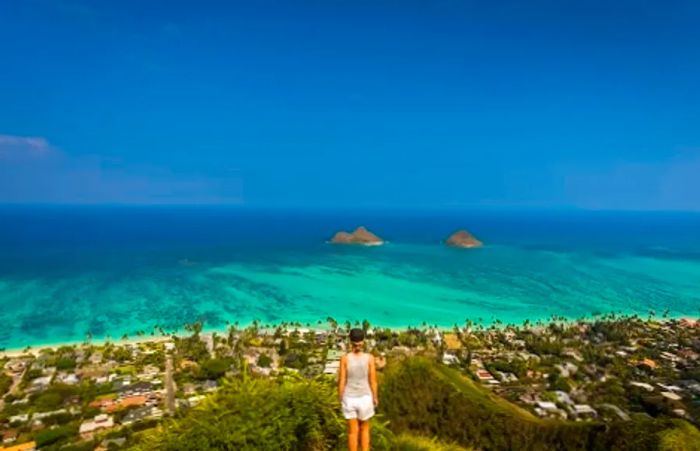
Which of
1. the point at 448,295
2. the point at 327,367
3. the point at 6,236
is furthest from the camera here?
the point at 6,236

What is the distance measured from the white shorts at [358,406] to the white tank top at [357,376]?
6 centimetres

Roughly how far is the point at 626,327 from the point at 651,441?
39.8m

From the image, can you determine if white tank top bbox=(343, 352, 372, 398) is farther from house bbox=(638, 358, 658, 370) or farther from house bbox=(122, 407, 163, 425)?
house bbox=(638, 358, 658, 370)

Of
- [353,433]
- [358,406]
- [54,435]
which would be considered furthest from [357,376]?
[54,435]

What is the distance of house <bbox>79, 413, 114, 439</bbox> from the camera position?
2475 centimetres

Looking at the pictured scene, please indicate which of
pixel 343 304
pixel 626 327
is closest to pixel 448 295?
pixel 343 304

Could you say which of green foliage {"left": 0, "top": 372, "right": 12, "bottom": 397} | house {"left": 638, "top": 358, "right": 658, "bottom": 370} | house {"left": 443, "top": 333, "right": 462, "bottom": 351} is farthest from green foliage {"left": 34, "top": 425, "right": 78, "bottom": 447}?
house {"left": 638, "top": 358, "right": 658, "bottom": 370}

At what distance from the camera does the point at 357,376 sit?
602 cm

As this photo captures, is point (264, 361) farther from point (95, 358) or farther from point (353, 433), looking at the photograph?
point (353, 433)

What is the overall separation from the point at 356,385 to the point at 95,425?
85.7 ft

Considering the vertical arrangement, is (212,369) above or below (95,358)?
above

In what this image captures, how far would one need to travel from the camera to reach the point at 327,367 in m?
34.4

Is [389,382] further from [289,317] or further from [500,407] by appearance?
[289,317]

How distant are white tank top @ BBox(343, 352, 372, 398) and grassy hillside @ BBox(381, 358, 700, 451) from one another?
6.88 meters
